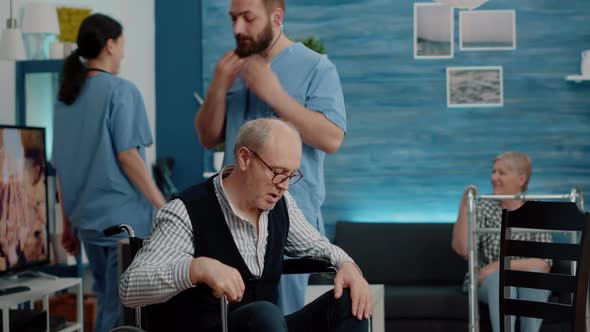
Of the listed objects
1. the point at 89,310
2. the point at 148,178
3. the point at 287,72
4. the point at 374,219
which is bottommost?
the point at 89,310

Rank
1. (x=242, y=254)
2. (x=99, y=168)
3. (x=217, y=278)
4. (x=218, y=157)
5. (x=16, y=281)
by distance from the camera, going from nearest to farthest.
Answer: (x=217, y=278) → (x=242, y=254) → (x=99, y=168) → (x=16, y=281) → (x=218, y=157)

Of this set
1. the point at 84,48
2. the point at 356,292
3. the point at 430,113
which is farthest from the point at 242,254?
the point at 430,113

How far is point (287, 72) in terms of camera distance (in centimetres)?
266

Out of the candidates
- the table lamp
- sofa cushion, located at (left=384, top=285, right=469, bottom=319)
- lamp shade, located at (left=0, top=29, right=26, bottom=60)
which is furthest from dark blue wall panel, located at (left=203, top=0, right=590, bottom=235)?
lamp shade, located at (left=0, top=29, right=26, bottom=60)

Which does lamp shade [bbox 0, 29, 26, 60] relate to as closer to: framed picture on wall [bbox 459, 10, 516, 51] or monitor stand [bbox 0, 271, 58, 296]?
monitor stand [bbox 0, 271, 58, 296]

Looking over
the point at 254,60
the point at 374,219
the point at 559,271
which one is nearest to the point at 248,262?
the point at 254,60

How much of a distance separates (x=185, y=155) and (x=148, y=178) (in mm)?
2476

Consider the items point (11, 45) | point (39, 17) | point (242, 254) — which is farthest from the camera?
point (39, 17)

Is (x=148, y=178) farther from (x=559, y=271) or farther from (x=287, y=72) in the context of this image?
(x=559, y=271)

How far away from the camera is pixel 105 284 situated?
11.0 ft

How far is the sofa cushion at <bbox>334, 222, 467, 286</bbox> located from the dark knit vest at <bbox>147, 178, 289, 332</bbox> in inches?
119

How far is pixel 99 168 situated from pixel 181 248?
4.23 ft

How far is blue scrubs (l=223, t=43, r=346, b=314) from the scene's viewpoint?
2.65 meters

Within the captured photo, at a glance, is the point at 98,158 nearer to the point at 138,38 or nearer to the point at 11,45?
the point at 11,45
